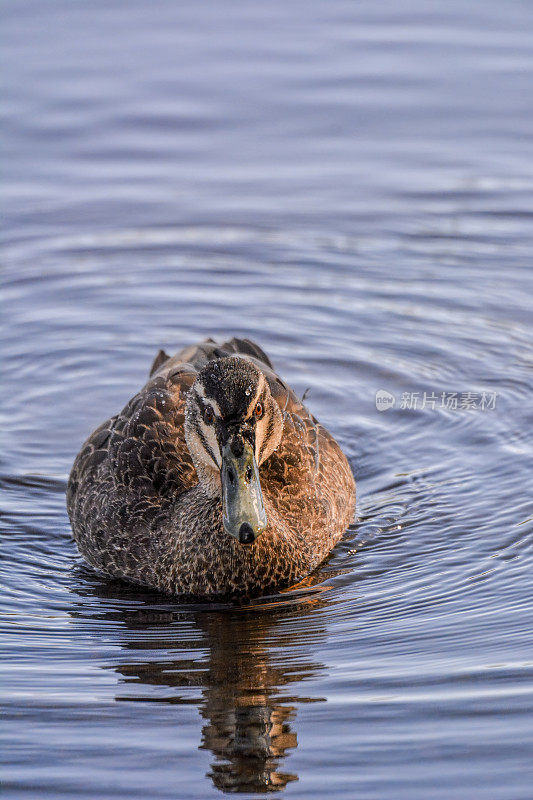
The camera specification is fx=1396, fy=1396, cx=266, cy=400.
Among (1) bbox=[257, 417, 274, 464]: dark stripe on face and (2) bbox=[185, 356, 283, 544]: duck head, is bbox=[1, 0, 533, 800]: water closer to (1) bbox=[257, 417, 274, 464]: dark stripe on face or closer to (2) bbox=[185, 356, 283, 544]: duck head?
(2) bbox=[185, 356, 283, 544]: duck head

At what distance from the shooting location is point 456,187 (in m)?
15.4

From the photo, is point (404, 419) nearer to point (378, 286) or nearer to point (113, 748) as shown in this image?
point (378, 286)

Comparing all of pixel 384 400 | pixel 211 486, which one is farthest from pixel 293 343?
pixel 211 486

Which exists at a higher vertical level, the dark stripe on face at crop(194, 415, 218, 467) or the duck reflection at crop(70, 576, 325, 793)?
the dark stripe on face at crop(194, 415, 218, 467)

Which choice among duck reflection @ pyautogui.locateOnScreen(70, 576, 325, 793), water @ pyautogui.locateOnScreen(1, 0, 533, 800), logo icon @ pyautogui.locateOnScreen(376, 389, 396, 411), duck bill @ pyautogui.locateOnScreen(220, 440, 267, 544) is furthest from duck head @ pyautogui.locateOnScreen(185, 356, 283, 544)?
logo icon @ pyautogui.locateOnScreen(376, 389, 396, 411)

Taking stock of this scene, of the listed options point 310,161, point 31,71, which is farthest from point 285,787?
point 31,71

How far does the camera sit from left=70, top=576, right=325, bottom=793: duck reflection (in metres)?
7.16

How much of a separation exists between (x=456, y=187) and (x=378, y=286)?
2.36 metres

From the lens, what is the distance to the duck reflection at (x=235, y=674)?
23.5ft

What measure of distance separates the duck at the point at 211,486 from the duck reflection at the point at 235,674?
36cm

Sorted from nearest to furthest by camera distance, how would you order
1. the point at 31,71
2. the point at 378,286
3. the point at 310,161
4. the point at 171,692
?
the point at 171,692, the point at 378,286, the point at 310,161, the point at 31,71

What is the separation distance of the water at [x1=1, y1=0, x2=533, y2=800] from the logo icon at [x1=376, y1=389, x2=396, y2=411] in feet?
0.21

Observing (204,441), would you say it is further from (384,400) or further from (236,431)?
(384,400)

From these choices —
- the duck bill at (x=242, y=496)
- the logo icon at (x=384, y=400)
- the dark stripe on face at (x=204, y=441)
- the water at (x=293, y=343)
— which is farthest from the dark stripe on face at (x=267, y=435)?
the logo icon at (x=384, y=400)
